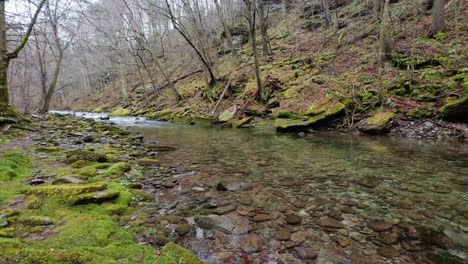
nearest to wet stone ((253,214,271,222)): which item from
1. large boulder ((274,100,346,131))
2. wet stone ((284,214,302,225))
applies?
wet stone ((284,214,302,225))

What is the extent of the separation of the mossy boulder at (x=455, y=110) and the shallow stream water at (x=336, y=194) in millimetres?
1275

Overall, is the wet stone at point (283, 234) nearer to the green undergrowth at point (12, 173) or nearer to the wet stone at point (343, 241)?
the wet stone at point (343, 241)

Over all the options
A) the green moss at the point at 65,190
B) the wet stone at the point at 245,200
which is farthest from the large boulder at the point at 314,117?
the green moss at the point at 65,190

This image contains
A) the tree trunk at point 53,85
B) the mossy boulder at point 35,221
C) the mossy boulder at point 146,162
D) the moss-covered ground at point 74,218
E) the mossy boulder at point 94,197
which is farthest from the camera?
the tree trunk at point 53,85

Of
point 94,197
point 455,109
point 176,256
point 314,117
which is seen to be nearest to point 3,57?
point 94,197

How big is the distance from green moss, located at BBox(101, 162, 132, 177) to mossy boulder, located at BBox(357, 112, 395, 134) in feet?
26.2

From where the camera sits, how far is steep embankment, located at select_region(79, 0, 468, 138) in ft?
28.7

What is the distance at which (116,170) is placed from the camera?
16.4ft

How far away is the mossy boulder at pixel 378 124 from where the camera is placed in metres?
8.76

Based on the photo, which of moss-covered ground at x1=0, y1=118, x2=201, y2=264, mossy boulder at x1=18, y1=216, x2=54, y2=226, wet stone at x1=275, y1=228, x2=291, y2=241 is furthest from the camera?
wet stone at x1=275, y1=228, x2=291, y2=241

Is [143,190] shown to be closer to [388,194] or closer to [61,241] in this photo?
[61,241]

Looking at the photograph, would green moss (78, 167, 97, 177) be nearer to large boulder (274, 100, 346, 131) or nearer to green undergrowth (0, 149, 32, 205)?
green undergrowth (0, 149, 32, 205)

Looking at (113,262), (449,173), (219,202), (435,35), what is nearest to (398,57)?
(435,35)

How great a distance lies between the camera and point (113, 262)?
199 centimetres
